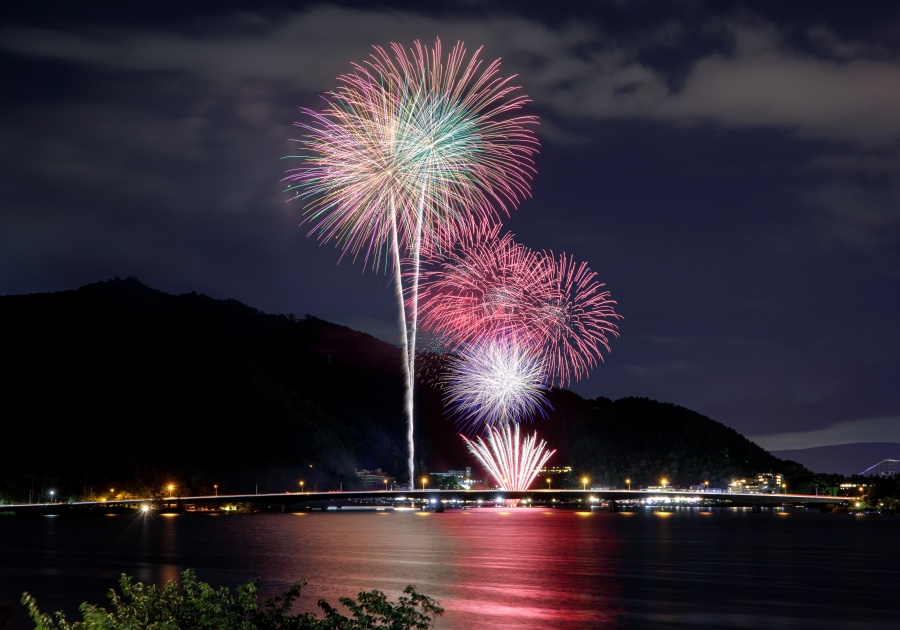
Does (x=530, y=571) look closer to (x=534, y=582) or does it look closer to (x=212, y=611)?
(x=534, y=582)

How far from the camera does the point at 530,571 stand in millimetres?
74062

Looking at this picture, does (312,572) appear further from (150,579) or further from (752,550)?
(752,550)

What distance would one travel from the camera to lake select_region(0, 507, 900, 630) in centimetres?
5234

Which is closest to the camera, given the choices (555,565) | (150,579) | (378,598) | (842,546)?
(378,598)

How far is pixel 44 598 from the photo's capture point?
5788cm

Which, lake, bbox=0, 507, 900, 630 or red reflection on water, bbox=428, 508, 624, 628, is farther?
lake, bbox=0, 507, 900, 630

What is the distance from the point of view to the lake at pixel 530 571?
52.3m

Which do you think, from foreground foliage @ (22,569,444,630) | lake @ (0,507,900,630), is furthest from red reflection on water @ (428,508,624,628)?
foreground foliage @ (22,569,444,630)

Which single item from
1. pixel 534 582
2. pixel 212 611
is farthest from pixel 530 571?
pixel 212 611

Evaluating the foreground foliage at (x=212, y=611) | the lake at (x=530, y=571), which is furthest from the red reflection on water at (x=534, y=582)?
the foreground foliage at (x=212, y=611)

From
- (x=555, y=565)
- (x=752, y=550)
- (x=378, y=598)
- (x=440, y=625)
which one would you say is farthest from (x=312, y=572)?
(x=378, y=598)

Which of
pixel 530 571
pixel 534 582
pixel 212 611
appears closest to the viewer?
pixel 212 611

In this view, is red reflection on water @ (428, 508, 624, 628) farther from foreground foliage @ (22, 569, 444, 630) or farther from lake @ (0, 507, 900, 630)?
foreground foliage @ (22, 569, 444, 630)

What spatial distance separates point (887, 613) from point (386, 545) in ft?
203
